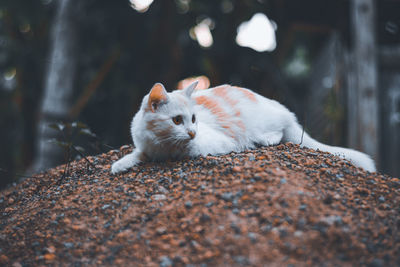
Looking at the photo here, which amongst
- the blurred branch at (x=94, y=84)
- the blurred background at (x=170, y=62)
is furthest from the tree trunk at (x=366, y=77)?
the blurred branch at (x=94, y=84)

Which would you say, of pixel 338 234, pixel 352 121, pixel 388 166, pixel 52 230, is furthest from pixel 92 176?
pixel 388 166

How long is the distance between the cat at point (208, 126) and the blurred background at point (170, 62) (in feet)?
6.58

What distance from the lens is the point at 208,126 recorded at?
3.05m

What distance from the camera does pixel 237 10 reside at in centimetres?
761

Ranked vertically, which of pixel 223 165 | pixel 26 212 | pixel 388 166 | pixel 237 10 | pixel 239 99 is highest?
pixel 237 10

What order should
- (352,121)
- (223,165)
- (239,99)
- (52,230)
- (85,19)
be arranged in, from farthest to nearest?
(85,19), (352,121), (239,99), (223,165), (52,230)

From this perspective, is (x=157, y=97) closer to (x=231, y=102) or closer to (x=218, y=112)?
(x=218, y=112)

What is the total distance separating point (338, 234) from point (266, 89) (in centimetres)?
608

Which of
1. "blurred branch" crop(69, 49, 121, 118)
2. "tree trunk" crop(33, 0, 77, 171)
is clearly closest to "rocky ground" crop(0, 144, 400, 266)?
"tree trunk" crop(33, 0, 77, 171)

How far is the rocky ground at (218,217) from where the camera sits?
172 cm

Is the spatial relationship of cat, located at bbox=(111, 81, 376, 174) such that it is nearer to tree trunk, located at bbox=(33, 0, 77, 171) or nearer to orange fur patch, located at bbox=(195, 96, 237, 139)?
orange fur patch, located at bbox=(195, 96, 237, 139)

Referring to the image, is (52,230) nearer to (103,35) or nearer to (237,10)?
(103,35)

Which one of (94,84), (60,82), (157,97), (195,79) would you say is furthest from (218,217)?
(195,79)

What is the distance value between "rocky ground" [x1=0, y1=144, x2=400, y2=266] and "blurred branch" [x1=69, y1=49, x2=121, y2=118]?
4493mm
